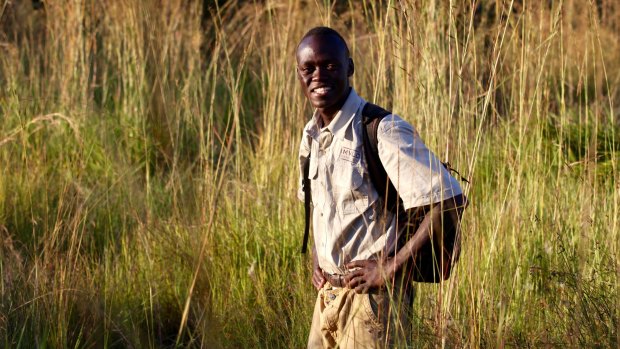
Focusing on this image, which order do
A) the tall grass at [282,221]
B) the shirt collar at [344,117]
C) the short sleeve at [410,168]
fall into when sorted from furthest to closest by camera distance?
the tall grass at [282,221], the shirt collar at [344,117], the short sleeve at [410,168]

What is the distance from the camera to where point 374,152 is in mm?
2264

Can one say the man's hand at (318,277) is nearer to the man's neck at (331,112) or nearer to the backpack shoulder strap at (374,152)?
the backpack shoulder strap at (374,152)

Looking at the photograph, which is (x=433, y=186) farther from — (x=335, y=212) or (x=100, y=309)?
(x=100, y=309)

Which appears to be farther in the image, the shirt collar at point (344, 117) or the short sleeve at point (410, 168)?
the shirt collar at point (344, 117)

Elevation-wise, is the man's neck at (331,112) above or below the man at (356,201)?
above

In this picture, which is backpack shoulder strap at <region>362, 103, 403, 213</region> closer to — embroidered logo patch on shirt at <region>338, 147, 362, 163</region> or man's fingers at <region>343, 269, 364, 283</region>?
embroidered logo patch on shirt at <region>338, 147, 362, 163</region>

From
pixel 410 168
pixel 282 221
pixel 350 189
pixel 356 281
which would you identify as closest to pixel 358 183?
pixel 350 189

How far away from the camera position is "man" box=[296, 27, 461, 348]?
7.27ft

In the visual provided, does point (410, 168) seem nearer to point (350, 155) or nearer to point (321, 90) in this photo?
point (350, 155)

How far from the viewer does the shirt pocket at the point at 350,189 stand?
2.28 meters

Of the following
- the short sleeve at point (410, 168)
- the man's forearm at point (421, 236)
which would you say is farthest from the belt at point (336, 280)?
the short sleeve at point (410, 168)

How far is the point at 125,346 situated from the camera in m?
3.25

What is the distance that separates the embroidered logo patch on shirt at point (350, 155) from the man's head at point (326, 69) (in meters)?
0.12

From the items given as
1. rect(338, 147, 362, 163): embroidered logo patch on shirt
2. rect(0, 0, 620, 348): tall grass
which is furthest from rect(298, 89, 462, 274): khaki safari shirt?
rect(0, 0, 620, 348): tall grass
